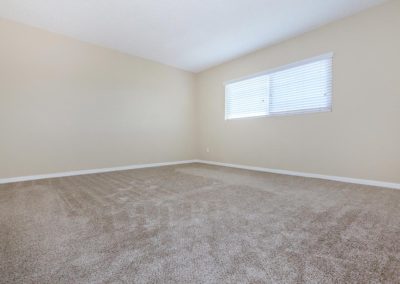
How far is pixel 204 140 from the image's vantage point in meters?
5.39

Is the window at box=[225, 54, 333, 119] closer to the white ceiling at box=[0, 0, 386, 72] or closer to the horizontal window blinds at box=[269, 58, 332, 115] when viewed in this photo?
the horizontal window blinds at box=[269, 58, 332, 115]

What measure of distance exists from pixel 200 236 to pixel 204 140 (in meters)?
4.12

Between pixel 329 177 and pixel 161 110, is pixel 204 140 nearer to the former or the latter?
pixel 161 110

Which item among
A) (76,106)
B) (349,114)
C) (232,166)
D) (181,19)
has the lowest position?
(232,166)

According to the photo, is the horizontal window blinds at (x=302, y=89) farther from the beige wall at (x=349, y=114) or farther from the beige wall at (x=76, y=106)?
the beige wall at (x=76, y=106)

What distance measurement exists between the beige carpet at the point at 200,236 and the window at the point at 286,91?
1619mm

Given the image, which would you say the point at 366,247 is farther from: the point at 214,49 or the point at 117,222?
the point at 214,49

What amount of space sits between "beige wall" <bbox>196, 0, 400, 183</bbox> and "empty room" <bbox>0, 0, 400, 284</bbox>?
2 centimetres

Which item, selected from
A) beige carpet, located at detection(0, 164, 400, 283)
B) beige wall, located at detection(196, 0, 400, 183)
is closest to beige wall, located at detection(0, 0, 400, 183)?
beige wall, located at detection(196, 0, 400, 183)

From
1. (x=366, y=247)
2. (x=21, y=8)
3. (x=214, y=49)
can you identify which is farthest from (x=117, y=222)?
(x=214, y=49)

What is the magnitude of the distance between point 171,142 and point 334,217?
3958mm

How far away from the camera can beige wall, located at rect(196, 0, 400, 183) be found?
8.40 feet

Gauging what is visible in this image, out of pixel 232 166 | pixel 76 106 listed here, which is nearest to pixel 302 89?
pixel 232 166

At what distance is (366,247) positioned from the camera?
1.20 m
